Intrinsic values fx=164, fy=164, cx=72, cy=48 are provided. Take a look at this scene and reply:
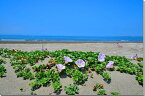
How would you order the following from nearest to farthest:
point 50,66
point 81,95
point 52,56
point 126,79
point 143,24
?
point 143,24, point 81,95, point 126,79, point 50,66, point 52,56

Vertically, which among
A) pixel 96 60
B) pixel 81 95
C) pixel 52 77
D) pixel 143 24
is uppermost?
pixel 143 24

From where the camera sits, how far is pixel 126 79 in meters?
3.37

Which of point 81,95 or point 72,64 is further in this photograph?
point 72,64

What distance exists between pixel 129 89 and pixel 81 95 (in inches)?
37.4

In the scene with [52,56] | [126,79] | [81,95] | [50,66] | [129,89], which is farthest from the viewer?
[52,56]

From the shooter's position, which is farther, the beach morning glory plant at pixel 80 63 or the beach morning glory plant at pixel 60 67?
the beach morning glory plant at pixel 80 63

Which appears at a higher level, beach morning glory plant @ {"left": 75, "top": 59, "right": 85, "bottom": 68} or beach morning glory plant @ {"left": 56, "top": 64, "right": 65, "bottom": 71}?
beach morning glory plant @ {"left": 75, "top": 59, "right": 85, "bottom": 68}

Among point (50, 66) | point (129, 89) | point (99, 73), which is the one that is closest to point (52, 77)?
point (50, 66)

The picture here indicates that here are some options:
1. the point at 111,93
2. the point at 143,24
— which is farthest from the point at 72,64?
the point at 143,24

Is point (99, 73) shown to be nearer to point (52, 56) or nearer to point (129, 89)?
point (129, 89)

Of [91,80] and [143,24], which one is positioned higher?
[143,24]

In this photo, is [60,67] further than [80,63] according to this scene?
No

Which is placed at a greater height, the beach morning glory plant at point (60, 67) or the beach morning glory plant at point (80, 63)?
the beach morning glory plant at point (80, 63)

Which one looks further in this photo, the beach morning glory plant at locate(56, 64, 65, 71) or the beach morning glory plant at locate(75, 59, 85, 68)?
the beach morning glory plant at locate(75, 59, 85, 68)
